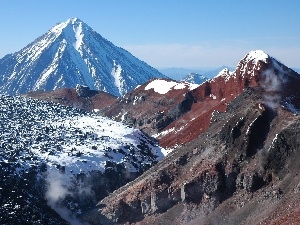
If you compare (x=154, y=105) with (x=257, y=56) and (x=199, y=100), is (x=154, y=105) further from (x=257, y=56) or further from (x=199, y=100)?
(x=257, y=56)

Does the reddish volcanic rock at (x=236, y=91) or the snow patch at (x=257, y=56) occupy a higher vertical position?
the snow patch at (x=257, y=56)

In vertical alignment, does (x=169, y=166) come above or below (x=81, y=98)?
below

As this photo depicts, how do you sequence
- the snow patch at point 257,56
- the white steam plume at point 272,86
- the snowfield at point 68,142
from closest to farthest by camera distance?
the white steam plume at point 272,86
the snowfield at point 68,142
the snow patch at point 257,56

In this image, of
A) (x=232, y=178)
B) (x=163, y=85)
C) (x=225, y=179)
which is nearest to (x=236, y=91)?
(x=225, y=179)

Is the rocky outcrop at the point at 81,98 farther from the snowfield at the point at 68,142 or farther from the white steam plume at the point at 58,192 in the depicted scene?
the white steam plume at the point at 58,192

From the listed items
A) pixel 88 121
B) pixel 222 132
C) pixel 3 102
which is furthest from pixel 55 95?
pixel 222 132

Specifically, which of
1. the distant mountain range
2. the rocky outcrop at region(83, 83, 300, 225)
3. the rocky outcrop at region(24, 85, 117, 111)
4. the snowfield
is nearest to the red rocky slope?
the distant mountain range

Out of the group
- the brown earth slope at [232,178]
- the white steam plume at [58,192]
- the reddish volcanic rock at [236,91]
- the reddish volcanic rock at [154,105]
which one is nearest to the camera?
the brown earth slope at [232,178]

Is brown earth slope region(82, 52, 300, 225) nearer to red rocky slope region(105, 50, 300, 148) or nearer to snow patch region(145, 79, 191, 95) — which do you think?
red rocky slope region(105, 50, 300, 148)

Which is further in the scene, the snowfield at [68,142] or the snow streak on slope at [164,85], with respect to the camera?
the snow streak on slope at [164,85]

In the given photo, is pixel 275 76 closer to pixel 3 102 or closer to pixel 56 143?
pixel 56 143

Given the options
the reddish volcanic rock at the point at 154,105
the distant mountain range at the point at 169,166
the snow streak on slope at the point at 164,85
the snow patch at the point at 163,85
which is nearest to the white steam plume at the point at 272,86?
the distant mountain range at the point at 169,166
